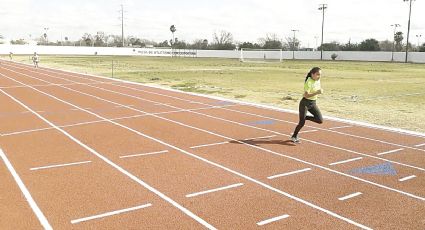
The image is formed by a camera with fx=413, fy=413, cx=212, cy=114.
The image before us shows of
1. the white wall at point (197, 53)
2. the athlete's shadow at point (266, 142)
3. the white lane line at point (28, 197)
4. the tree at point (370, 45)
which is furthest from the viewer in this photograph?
the tree at point (370, 45)

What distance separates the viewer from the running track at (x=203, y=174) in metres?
5.07

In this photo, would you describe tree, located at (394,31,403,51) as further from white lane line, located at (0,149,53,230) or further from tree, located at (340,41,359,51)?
white lane line, located at (0,149,53,230)

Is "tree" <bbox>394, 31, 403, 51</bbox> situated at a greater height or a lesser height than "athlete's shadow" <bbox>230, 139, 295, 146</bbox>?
greater

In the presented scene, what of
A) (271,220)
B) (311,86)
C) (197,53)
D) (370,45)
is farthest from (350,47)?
(271,220)

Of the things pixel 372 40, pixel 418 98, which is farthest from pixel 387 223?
pixel 372 40

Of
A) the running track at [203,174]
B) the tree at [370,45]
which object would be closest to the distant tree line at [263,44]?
the tree at [370,45]

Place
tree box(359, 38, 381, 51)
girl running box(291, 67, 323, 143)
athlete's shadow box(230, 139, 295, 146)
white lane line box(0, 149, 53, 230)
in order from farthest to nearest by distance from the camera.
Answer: tree box(359, 38, 381, 51) < athlete's shadow box(230, 139, 295, 146) < girl running box(291, 67, 323, 143) < white lane line box(0, 149, 53, 230)

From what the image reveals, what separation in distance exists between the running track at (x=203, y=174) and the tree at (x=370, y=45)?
84.9 meters

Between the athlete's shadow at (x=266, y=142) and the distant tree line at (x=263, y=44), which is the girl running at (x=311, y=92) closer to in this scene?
the athlete's shadow at (x=266, y=142)

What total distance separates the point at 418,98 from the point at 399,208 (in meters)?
14.1

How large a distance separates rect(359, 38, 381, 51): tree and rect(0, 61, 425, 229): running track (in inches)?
3344

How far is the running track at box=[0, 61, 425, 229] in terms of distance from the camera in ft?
16.6

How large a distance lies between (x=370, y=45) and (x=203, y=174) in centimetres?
9187

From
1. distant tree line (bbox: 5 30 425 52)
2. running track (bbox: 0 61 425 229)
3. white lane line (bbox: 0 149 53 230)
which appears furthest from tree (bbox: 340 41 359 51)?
white lane line (bbox: 0 149 53 230)
